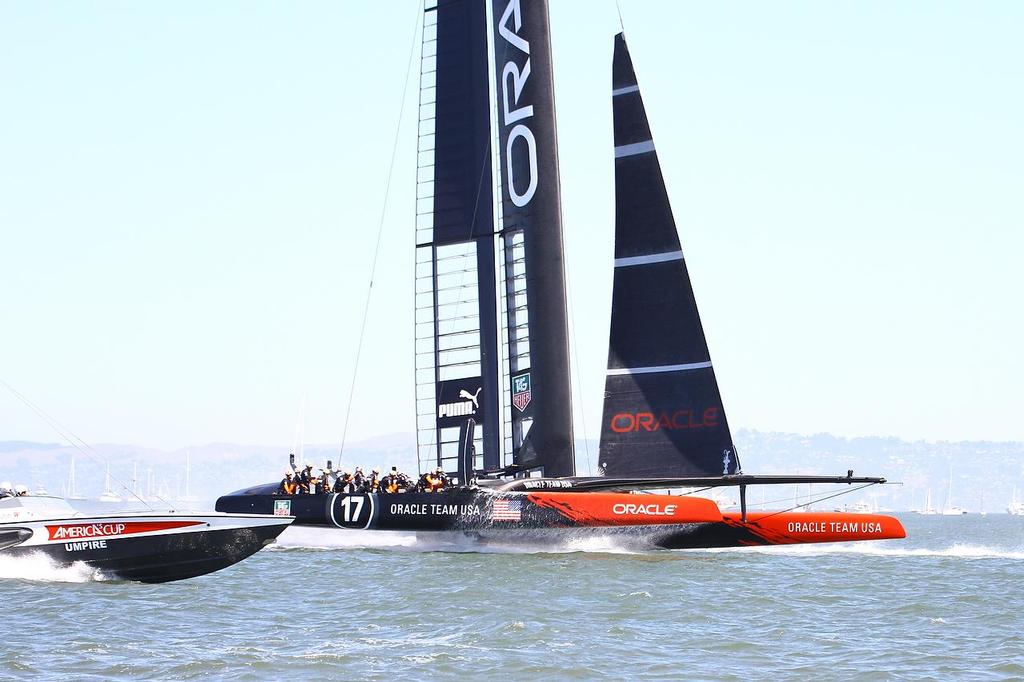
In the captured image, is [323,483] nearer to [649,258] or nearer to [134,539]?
[134,539]

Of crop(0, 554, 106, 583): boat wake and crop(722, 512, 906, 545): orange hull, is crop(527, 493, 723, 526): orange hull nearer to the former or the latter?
crop(722, 512, 906, 545): orange hull

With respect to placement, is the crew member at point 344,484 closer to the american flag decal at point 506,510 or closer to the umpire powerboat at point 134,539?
the american flag decal at point 506,510

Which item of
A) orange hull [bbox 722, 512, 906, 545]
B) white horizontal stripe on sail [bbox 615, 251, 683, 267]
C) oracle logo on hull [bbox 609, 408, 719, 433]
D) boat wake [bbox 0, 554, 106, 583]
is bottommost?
boat wake [bbox 0, 554, 106, 583]

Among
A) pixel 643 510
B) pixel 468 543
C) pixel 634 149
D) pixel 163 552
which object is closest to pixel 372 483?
pixel 468 543

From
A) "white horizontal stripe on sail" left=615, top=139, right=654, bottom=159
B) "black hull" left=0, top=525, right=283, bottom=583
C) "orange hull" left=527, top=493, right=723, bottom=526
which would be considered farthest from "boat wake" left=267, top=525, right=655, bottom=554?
"white horizontal stripe on sail" left=615, top=139, right=654, bottom=159

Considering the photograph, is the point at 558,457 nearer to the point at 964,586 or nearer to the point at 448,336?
the point at 448,336

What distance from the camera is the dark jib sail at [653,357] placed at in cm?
2612

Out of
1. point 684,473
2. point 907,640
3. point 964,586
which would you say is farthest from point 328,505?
point 907,640

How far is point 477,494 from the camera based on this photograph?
2678cm

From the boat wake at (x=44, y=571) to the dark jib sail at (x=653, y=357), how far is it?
10.0 meters

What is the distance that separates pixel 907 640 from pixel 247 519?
10700 millimetres

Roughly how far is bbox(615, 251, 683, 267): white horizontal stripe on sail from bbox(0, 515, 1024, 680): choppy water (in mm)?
5636

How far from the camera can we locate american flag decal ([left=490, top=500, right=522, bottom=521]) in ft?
85.5

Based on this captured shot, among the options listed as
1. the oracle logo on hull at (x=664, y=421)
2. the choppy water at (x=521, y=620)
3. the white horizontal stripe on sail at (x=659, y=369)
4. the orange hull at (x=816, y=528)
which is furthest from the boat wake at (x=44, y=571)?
the orange hull at (x=816, y=528)
